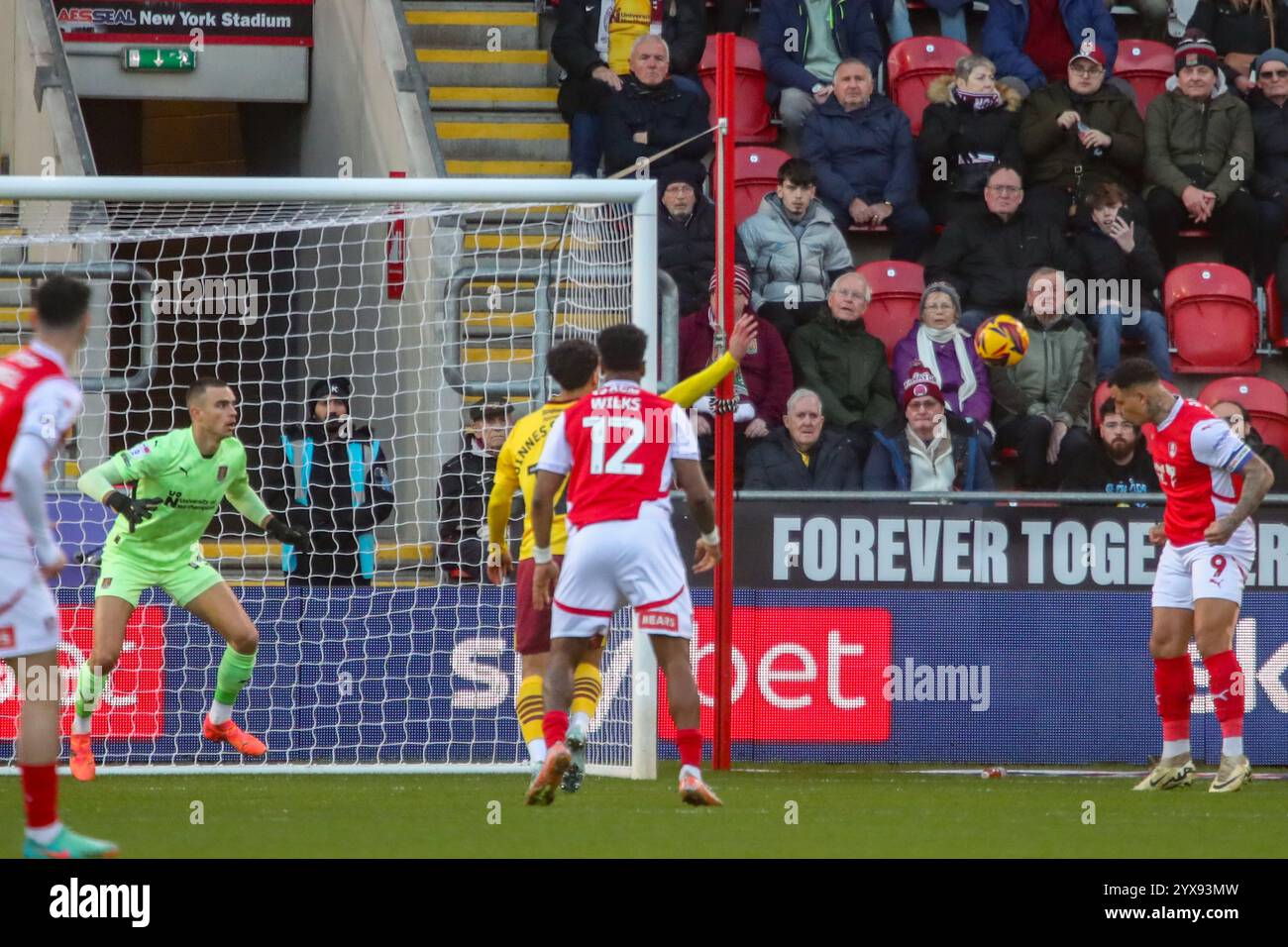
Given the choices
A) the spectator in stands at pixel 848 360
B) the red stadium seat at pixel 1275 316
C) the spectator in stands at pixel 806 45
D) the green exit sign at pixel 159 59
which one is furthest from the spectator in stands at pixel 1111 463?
the green exit sign at pixel 159 59

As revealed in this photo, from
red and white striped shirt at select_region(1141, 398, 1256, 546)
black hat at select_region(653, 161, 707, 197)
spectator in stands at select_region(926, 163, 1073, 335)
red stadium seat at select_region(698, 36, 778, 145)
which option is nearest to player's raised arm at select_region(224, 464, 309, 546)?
black hat at select_region(653, 161, 707, 197)

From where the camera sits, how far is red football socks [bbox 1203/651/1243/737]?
9445 mm

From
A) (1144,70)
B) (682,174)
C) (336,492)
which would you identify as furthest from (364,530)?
(1144,70)

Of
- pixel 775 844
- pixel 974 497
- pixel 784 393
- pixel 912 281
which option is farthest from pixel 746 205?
pixel 775 844

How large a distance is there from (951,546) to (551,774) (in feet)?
12.9

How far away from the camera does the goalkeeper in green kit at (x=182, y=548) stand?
395 inches

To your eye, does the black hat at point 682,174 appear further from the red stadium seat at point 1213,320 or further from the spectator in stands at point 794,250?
the red stadium seat at point 1213,320

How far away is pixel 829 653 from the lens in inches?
437

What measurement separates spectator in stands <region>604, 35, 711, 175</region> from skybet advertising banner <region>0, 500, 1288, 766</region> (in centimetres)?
362

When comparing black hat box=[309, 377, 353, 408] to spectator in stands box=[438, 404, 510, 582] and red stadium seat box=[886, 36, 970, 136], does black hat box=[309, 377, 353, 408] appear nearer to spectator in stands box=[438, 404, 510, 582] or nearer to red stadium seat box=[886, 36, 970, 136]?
spectator in stands box=[438, 404, 510, 582]

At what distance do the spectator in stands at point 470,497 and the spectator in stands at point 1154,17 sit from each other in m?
7.13

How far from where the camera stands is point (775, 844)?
659cm

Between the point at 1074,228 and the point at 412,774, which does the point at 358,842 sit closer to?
the point at 412,774
